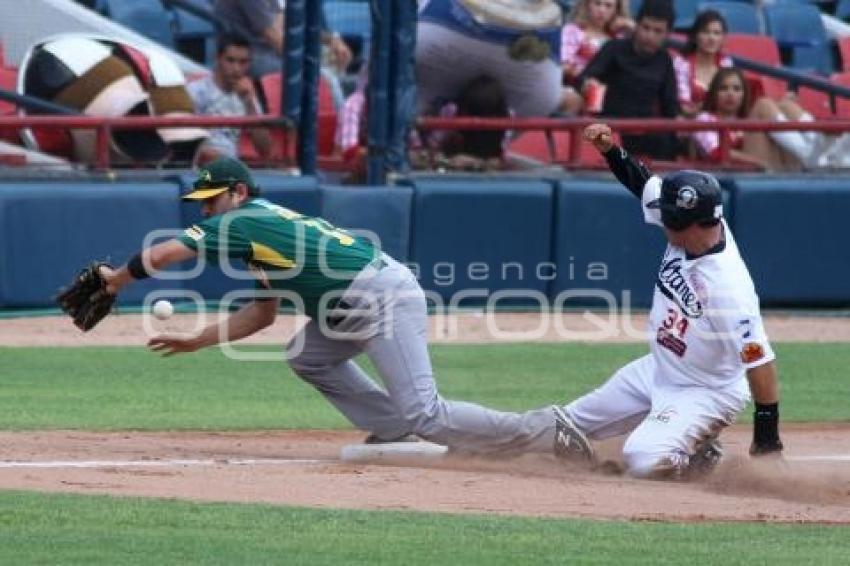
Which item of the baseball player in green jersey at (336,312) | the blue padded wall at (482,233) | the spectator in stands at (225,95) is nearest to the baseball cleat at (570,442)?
the baseball player in green jersey at (336,312)

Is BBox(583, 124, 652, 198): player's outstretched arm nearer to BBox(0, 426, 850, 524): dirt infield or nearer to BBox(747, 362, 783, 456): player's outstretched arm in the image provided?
BBox(747, 362, 783, 456): player's outstretched arm

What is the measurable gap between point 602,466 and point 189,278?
5323mm

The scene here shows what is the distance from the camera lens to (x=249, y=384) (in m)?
11.1

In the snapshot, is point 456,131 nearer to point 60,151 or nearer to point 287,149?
point 287,149

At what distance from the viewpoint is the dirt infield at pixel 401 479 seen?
7.58 metres

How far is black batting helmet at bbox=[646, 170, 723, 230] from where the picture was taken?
816 cm

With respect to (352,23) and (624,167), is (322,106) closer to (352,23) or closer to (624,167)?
(352,23)

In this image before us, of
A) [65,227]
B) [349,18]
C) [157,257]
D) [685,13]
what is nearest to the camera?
[157,257]

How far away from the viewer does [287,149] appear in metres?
14.0

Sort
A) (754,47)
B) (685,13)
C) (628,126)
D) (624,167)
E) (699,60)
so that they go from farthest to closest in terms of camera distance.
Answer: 1. (685,13)
2. (754,47)
3. (699,60)
4. (628,126)
5. (624,167)

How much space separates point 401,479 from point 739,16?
10766 millimetres

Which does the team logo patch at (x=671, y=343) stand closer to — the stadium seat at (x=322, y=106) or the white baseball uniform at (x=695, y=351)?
the white baseball uniform at (x=695, y=351)


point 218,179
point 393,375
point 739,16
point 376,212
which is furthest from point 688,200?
point 739,16

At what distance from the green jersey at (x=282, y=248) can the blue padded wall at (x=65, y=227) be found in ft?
15.9
